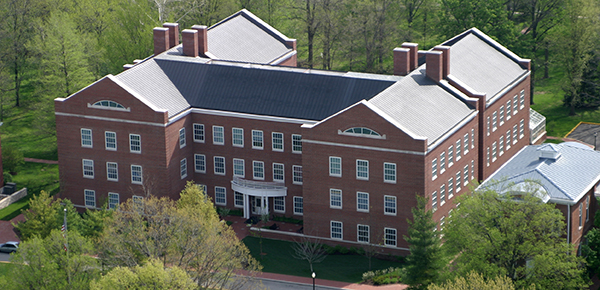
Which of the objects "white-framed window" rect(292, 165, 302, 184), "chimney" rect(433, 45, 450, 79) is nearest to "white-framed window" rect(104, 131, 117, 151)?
"white-framed window" rect(292, 165, 302, 184)

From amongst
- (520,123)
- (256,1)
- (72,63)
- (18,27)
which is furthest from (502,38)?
(18,27)

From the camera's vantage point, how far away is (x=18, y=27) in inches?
5335

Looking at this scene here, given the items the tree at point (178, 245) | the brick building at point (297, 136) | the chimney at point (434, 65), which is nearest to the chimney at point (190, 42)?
the brick building at point (297, 136)

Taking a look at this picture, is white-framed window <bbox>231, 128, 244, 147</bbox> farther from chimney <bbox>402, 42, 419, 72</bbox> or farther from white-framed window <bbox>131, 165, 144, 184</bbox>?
chimney <bbox>402, 42, 419, 72</bbox>

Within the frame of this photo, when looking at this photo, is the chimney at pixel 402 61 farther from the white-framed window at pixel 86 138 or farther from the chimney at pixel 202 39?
the white-framed window at pixel 86 138

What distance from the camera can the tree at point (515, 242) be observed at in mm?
76312

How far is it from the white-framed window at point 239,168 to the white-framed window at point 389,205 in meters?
15.2

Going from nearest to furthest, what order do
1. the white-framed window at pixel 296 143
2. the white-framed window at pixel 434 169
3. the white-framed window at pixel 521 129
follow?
1. the white-framed window at pixel 434 169
2. the white-framed window at pixel 296 143
3. the white-framed window at pixel 521 129

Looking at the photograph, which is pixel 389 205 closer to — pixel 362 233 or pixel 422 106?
pixel 362 233

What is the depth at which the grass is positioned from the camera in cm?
8838

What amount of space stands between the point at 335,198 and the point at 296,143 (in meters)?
7.20

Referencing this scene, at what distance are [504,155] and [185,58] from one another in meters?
32.4

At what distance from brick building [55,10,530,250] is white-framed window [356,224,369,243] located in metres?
0.10

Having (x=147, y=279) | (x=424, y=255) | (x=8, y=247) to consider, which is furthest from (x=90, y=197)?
(x=424, y=255)
